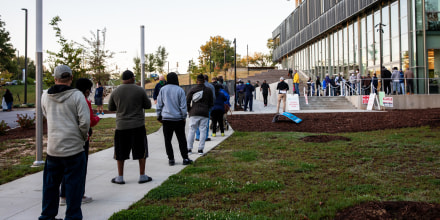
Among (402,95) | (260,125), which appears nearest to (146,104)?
(260,125)

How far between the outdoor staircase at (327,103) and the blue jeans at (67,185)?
21.9 meters

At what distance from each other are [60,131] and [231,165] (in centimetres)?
374

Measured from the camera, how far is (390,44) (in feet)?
88.8

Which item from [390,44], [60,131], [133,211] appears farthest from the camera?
[390,44]

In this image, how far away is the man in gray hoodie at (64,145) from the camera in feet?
13.2

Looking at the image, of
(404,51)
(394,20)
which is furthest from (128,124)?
(394,20)

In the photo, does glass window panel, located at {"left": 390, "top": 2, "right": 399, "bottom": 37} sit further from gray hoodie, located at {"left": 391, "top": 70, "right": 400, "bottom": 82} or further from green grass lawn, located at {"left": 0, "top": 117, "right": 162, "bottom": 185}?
green grass lawn, located at {"left": 0, "top": 117, "right": 162, "bottom": 185}

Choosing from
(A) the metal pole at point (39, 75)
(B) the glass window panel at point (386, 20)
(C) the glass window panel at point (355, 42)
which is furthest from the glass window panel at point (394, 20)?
(A) the metal pole at point (39, 75)

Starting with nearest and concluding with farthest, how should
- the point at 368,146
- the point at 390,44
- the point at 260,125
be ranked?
the point at 368,146 < the point at 260,125 < the point at 390,44

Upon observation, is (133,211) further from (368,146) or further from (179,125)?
(368,146)

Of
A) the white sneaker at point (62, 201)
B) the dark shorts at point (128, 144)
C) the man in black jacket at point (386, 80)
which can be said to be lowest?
Answer: the white sneaker at point (62, 201)

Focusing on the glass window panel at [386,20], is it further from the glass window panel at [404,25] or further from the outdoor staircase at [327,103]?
the outdoor staircase at [327,103]

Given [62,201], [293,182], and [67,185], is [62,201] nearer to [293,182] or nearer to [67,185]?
[67,185]

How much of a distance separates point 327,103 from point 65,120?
23.9m
